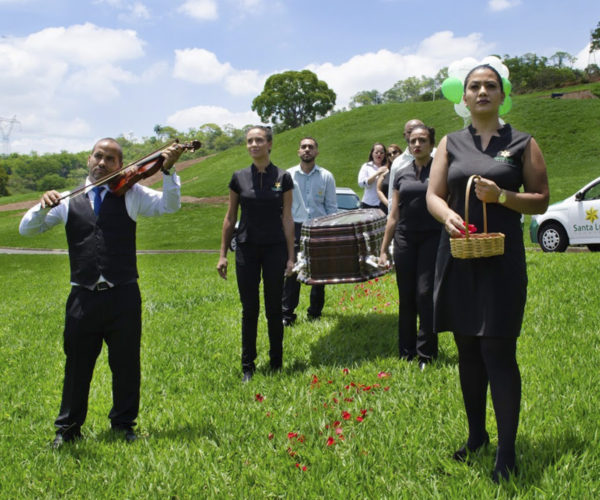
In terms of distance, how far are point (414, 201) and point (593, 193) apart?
1040 cm

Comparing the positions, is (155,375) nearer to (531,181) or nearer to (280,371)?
(280,371)

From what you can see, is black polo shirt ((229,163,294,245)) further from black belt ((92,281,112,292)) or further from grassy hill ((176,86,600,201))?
grassy hill ((176,86,600,201))

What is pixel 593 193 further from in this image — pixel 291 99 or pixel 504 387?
pixel 291 99

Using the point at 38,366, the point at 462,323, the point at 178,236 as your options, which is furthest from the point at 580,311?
the point at 178,236

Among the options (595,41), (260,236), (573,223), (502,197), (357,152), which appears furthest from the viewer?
(595,41)

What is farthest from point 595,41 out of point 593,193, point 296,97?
point 593,193

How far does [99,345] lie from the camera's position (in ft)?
13.3

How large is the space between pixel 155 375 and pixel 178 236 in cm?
2653

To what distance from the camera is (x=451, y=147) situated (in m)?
3.22

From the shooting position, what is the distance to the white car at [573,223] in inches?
517

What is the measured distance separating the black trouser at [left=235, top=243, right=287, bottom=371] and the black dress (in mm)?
2342

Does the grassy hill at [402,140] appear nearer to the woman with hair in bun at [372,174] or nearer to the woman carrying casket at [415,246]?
the woman with hair in bun at [372,174]

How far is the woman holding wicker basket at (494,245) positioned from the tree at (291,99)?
89429mm

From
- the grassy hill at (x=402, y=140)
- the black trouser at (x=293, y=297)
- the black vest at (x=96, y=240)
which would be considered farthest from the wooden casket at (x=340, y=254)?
the grassy hill at (x=402, y=140)
